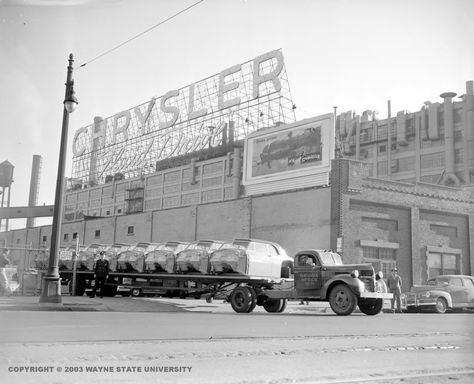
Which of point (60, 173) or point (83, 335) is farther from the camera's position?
point (60, 173)

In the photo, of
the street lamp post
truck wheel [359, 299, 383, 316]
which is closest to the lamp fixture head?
the street lamp post

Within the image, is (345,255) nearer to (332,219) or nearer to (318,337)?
(332,219)

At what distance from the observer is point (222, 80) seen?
5978 centimetres

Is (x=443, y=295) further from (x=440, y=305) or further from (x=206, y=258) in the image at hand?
(x=206, y=258)

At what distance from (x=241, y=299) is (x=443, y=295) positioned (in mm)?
10100

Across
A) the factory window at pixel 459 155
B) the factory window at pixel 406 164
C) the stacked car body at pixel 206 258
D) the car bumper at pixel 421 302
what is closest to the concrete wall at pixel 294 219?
the car bumper at pixel 421 302

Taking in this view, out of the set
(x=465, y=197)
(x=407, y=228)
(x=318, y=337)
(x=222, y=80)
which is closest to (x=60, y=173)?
(x=318, y=337)

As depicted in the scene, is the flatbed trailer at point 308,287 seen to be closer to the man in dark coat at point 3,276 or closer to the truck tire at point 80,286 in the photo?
the man in dark coat at point 3,276

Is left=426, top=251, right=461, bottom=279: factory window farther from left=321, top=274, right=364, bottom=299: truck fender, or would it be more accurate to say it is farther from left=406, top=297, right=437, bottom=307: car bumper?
left=321, top=274, right=364, bottom=299: truck fender

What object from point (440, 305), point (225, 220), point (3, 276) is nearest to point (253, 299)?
point (3, 276)

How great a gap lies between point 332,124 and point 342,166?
6.66 m

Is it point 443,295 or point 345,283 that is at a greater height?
point 345,283

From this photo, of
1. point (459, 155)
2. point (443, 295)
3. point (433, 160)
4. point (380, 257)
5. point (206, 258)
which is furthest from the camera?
point (433, 160)

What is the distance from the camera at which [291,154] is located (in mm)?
38625
